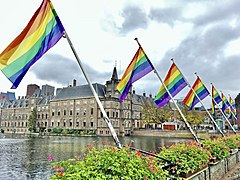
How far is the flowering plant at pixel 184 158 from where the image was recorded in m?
7.38

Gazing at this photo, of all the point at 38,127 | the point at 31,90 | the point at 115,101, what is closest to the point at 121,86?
the point at 115,101

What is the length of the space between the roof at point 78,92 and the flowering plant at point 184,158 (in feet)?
220

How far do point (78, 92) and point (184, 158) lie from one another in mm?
74925

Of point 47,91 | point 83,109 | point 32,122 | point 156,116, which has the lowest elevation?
point 32,122

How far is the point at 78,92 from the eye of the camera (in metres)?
80.8

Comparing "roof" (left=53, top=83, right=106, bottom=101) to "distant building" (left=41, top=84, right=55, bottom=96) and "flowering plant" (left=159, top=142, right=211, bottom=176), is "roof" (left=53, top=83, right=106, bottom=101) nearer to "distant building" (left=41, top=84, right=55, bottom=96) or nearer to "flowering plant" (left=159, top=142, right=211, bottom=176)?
"distant building" (left=41, top=84, right=55, bottom=96)

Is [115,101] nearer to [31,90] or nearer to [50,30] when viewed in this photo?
[31,90]

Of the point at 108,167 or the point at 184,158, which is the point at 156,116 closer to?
the point at 184,158

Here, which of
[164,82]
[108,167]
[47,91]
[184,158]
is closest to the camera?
[108,167]

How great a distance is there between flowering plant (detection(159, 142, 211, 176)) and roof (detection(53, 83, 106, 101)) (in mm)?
66993

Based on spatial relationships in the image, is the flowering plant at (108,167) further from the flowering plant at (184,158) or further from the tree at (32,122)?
the tree at (32,122)

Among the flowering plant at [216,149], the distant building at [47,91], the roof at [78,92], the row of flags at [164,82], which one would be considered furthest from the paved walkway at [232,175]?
Answer: the distant building at [47,91]

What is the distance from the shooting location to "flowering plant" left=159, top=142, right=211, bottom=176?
7.38 m

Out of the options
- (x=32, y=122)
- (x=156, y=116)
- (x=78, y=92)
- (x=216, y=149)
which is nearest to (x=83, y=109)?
(x=78, y=92)
